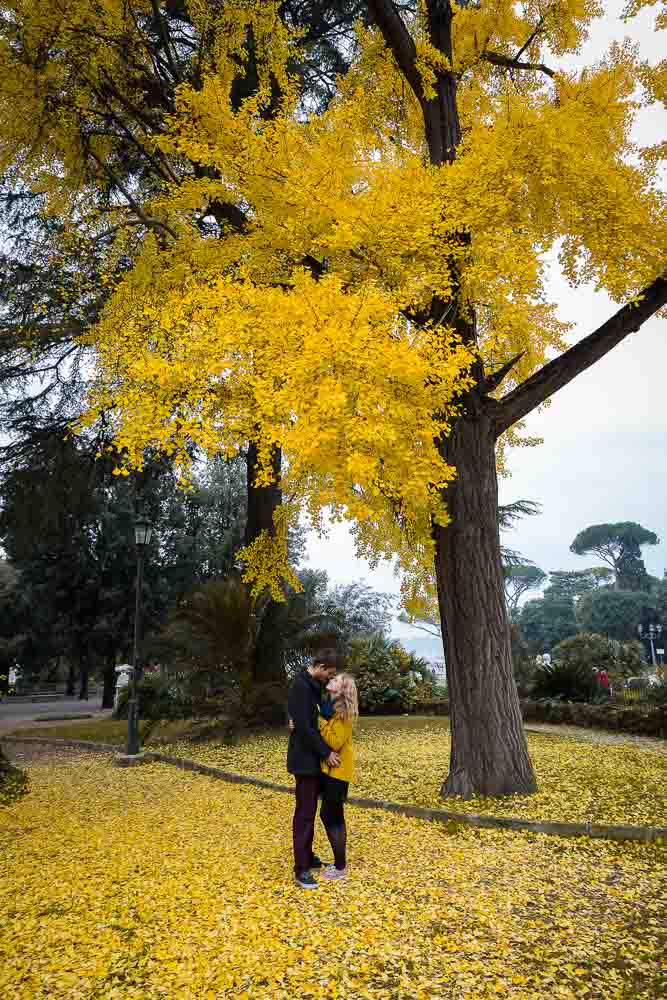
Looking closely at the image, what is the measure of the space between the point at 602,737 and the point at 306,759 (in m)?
9.31

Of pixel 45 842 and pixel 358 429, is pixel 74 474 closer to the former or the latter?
pixel 45 842

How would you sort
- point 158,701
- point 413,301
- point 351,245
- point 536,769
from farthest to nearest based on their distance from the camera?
point 158,701 < point 536,769 < point 413,301 < point 351,245

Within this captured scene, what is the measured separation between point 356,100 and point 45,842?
9681 mm

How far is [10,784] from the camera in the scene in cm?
832

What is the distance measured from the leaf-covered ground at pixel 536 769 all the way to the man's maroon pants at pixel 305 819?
236 centimetres

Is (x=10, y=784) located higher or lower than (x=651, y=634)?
lower

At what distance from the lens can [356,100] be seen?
913 centimetres

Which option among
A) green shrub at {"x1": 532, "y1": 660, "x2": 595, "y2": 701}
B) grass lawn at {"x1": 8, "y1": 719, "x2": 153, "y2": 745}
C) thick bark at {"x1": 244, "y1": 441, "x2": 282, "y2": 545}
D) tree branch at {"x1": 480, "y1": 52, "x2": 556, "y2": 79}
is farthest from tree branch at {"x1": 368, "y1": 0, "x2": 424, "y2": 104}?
green shrub at {"x1": 532, "y1": 660, "x2": 595, "y2": 701}

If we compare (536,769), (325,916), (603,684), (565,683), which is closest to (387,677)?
(565,683)

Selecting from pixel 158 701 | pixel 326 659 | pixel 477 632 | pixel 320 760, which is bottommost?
pixel 158 701

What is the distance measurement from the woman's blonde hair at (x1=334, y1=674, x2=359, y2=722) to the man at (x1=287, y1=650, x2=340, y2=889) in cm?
14

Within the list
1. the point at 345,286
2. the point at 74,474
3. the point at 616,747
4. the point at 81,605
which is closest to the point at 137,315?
the point at 345,286

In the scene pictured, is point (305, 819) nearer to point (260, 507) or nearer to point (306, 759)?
point (306, 759)

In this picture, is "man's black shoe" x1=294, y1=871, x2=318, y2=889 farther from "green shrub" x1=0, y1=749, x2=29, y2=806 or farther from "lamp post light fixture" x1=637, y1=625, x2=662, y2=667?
"lamp post light fixture" x1=637, y1=625, x2=662, y2=667
